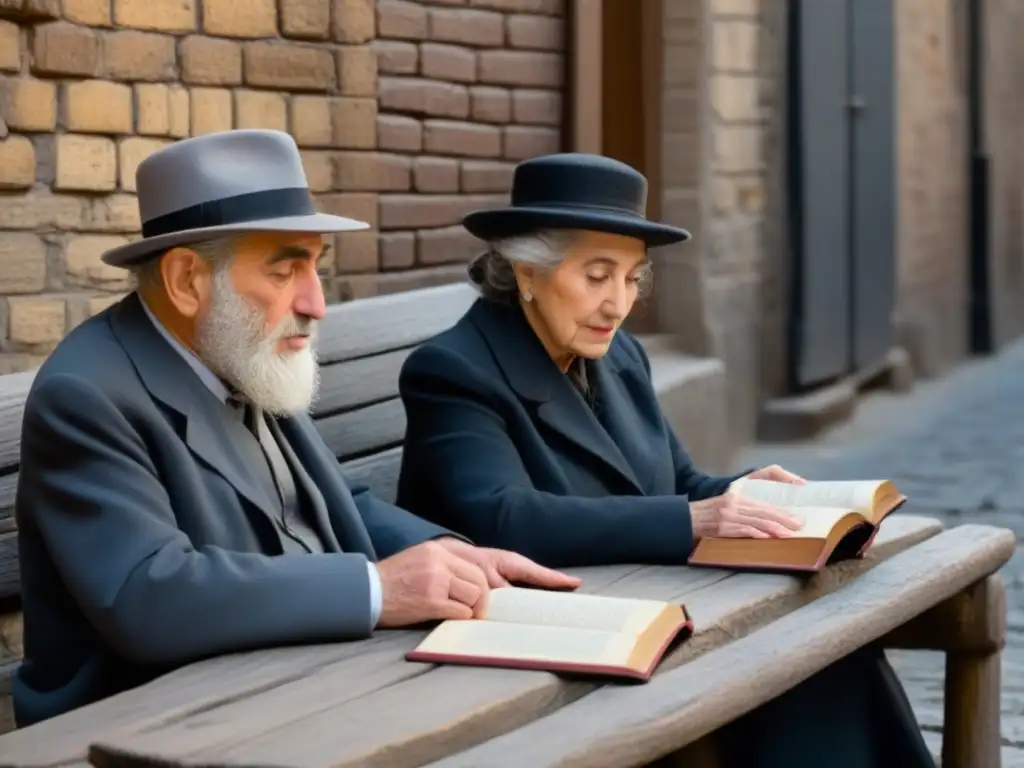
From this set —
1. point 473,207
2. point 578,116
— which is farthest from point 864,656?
point 578,116

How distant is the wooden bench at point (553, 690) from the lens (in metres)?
2.32

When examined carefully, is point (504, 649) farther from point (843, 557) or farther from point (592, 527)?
point (843, 557)

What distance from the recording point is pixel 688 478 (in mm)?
4043

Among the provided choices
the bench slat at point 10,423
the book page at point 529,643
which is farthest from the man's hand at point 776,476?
the bench slat at point 10,423

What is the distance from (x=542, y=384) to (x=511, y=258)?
0.78 feet

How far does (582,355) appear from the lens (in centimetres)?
372

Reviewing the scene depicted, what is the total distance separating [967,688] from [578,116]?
155 inches

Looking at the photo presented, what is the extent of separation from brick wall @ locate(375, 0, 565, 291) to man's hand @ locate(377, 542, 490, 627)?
320 centimetres

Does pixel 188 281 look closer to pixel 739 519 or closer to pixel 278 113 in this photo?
pixel 739 519

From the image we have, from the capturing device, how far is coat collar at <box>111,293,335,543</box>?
287 cm

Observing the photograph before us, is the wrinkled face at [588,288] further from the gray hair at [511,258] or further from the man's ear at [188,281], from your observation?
the man's ear at [188,281]

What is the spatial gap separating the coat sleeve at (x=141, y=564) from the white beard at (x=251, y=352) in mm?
218

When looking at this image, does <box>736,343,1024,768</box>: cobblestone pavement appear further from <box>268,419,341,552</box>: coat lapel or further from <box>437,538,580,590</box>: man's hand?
<box>268,419,341,552</box>: coat lapel

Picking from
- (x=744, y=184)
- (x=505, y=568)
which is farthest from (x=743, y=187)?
(x=505, y=568)
